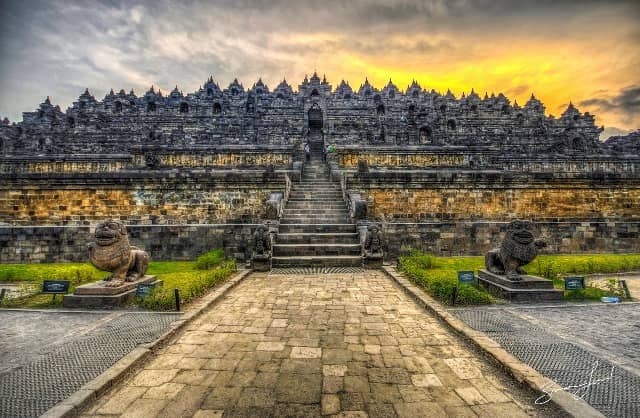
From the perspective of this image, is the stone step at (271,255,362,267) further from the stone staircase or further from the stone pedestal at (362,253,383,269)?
the stone pedestal at (362,253,383,269)

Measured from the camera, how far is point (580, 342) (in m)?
4.46

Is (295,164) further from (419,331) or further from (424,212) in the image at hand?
(419,331)

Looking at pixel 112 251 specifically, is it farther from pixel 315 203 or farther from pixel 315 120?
pixel 315 120

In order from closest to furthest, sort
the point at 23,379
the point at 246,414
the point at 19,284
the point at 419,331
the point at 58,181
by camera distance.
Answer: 1. the point at 246,414
2. the point at 23,379
3. the point at 419,331
4. the point at 19,284
5. the point at 58,181

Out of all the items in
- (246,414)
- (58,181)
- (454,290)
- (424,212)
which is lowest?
(246,414)

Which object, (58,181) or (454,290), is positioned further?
(58,181)

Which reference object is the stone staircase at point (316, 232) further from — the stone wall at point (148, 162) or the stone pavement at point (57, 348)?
the stone pavement at point (57, 348)

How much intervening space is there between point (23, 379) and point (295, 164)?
44.6 feet

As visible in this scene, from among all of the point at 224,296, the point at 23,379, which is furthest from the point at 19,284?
the point at 23,379

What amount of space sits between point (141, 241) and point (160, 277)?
140 inches

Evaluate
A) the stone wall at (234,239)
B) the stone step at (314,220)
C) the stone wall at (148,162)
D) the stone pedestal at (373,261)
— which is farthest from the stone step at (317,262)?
the stone wall at (148,162)

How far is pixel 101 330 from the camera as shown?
498 centimetres

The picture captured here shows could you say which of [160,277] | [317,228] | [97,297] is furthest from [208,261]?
[317,228]

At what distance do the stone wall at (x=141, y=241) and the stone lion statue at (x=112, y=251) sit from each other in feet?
14.5
